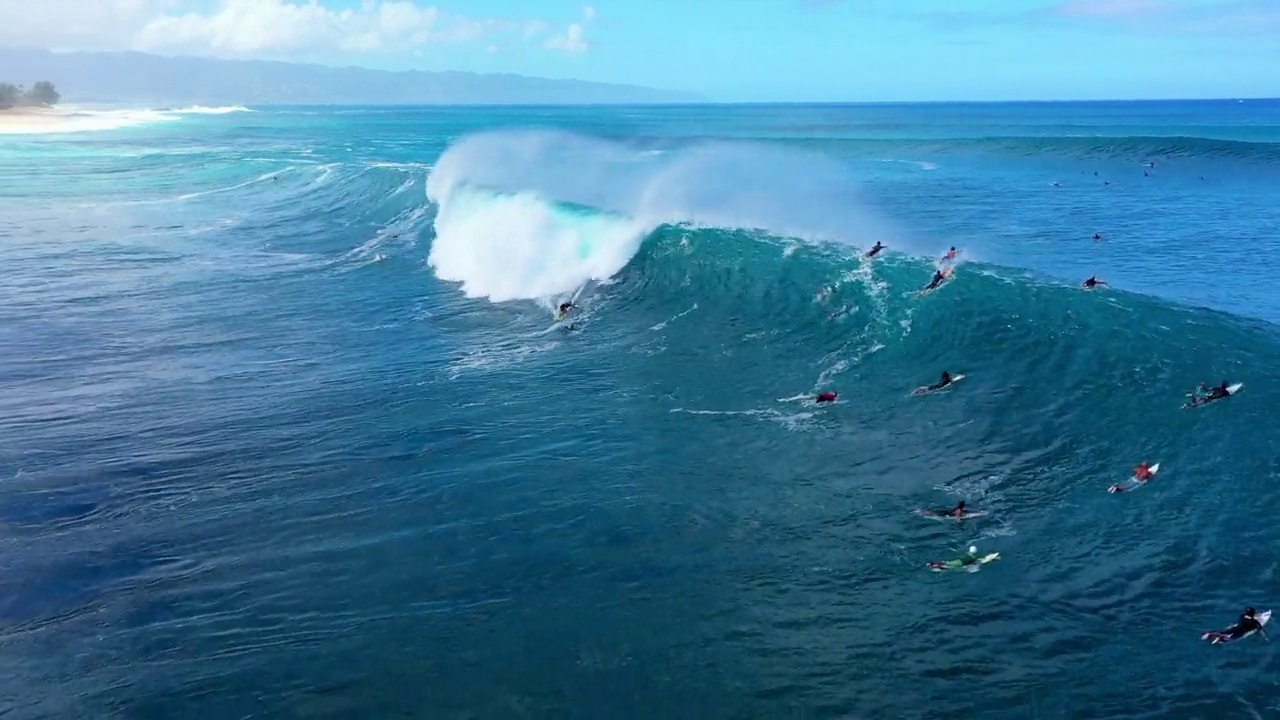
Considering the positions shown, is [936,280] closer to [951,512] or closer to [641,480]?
[951,512]

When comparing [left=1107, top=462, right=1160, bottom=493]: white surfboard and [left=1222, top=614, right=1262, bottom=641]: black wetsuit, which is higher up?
[left=1107, top=462, right=1160, bottom=493]: white surfboard

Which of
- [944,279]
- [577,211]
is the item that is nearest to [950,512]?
[944,279]

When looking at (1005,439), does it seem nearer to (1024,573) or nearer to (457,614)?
(1024,573)

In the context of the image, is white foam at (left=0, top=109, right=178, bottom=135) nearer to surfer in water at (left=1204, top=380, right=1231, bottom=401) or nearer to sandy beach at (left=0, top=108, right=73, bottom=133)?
sandy beach at (left=0, top=108, right=73, bottom=133)

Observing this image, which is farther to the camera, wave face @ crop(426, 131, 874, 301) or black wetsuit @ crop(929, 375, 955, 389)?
wave face @ crop(426, 131, 874, 301)

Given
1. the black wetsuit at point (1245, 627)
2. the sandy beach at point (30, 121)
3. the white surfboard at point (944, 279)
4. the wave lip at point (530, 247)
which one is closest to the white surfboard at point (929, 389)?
the white surfboard at point (944, 279)

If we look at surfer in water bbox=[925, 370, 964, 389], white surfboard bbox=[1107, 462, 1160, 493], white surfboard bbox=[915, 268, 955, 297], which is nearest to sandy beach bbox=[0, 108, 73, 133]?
white surfboard bbox=[915, 268, 955, 297]
